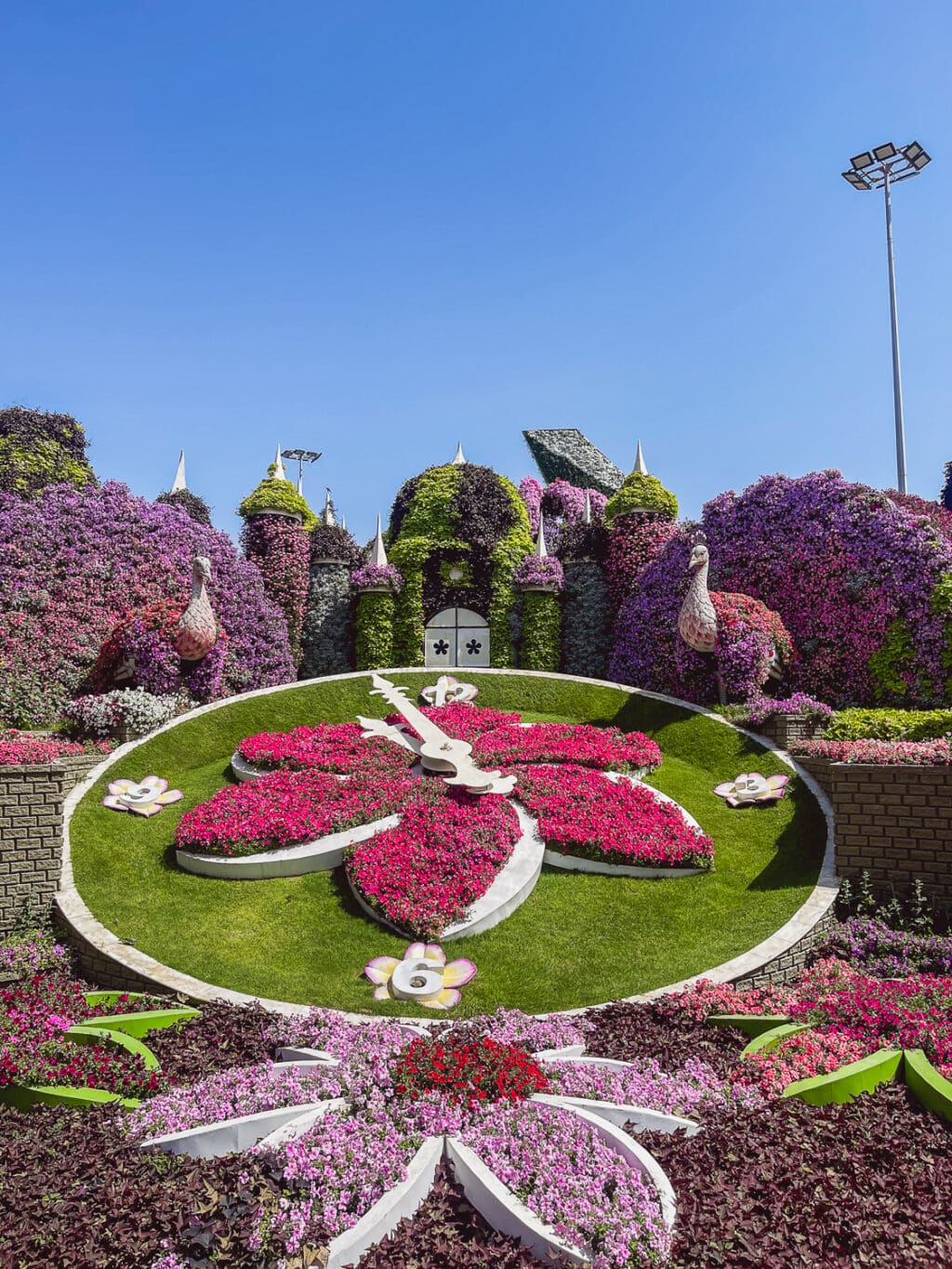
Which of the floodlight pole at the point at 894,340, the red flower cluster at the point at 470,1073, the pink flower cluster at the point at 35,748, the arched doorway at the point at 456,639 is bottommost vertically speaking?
the red flower cluster at the point at 470,1073

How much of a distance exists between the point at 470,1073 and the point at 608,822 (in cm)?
555

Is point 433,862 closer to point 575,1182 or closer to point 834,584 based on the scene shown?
point 575,1182

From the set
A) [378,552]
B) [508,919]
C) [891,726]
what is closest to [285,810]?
[508,919]

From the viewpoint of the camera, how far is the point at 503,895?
8.61 meters

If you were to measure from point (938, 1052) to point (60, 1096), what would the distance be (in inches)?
226

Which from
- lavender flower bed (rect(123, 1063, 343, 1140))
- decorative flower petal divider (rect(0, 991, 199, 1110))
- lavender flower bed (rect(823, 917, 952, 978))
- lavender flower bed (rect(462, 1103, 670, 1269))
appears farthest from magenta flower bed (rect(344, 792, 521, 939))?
lavender flower bed (rect(462, 1103, 670, 1269))

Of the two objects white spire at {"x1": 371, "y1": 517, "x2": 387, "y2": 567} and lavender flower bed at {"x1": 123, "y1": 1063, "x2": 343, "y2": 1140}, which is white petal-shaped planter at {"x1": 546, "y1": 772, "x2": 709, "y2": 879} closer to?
lavender flower bed at {"x1": 123, "y1": 1063, "x2": 343, "y2": 1140}

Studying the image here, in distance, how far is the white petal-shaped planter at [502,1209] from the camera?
3.48 metres

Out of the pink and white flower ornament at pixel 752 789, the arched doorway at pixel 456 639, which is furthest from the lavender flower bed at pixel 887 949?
the arched doorway at pixel 456 639

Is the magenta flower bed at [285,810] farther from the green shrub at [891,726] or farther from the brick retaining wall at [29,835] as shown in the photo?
the green shrub at [891,726]

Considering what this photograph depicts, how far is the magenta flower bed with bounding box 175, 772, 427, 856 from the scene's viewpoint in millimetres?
9617

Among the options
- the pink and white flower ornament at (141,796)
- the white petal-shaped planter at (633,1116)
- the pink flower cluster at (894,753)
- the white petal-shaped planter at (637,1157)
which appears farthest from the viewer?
the pink and white flower ornament at (141,796)

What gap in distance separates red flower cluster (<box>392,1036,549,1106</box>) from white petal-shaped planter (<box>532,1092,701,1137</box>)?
15 centimetres

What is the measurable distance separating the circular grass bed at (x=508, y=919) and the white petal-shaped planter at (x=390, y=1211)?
298cm
